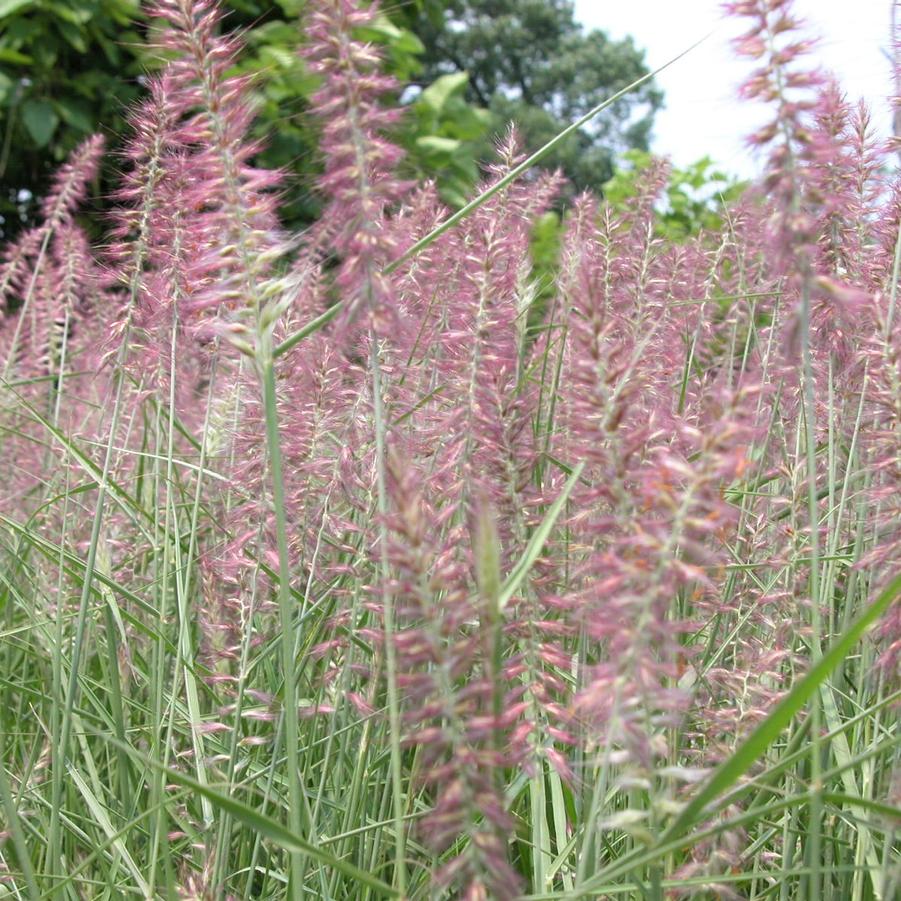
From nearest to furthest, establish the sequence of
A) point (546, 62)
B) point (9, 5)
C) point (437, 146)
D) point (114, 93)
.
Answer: point (9, 5) < point (437, 146) < point (114, 93) < point (546, 62)

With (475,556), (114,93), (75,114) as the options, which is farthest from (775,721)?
(114,93)

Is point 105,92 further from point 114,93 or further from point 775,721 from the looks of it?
point 775,721

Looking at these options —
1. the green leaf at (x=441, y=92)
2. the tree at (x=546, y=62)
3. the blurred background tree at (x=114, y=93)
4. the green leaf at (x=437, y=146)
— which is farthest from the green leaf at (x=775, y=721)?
the tree at (x=546, y=62)

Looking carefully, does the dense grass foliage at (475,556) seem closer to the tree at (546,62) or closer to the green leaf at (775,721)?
the green leaf at (775,721)

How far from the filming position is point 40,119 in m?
6.45

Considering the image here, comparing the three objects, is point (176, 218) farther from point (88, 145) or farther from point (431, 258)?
point (88, 145)

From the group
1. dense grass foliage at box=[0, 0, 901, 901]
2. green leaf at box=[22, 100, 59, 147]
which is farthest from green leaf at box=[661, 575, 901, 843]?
green leaf at box=[22, 100, 59, 147]

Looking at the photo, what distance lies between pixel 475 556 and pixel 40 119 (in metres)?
6.36

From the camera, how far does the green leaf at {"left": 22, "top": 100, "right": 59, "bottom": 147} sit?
6375mm

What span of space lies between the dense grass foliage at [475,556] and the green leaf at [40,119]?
14.4ft

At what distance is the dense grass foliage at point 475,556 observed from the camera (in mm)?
865

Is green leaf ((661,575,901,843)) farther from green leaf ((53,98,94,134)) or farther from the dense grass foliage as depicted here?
green leaf ((53,98,94,134))

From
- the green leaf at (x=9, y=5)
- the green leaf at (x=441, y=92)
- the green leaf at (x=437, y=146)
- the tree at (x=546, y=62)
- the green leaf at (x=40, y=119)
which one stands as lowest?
the green leaf at (x=437, y=146)

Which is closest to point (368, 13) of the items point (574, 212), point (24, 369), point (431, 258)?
point (431, 258)
